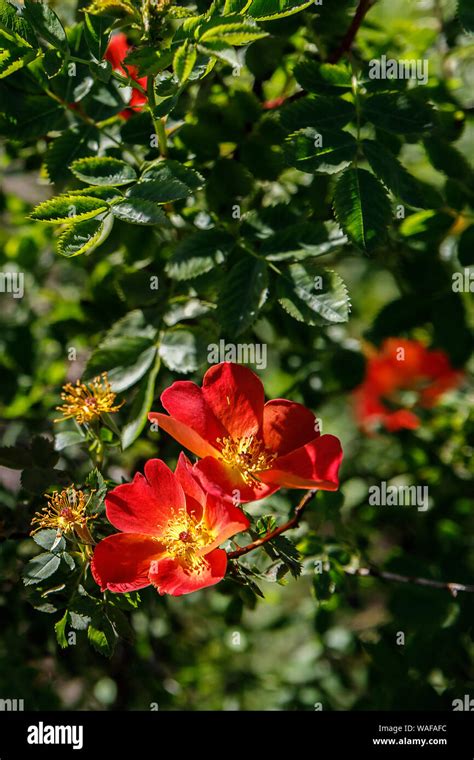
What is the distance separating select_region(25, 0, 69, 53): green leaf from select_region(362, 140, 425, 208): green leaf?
515 millimetres

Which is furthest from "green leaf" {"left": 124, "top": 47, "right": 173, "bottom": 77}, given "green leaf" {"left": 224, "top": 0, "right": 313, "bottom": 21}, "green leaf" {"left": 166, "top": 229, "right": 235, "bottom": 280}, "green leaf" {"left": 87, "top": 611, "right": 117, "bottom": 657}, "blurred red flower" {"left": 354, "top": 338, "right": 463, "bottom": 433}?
"blurred red flower" {"left": 354, "top": 338, "right": 463, "bottom": 433}

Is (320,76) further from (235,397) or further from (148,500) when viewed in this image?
(148,500)

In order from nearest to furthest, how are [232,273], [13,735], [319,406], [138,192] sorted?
[138,192] < [232,273] < [13,735] < [319,406]

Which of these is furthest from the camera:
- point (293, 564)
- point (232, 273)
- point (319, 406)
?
point (319, 406)

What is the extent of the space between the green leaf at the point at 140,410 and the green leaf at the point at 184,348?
1.2 inches

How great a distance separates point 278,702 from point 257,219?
127 centimetres

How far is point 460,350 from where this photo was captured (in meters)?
1.85

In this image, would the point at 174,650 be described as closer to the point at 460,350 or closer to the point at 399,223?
the point at 460,350

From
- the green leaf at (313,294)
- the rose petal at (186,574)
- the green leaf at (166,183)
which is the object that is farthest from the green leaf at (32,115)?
the rose petal at (186,574)

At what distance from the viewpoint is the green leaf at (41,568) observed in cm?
119

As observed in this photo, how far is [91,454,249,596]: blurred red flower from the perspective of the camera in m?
1.15

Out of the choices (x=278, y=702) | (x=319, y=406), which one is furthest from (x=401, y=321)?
(x=278, y=702)

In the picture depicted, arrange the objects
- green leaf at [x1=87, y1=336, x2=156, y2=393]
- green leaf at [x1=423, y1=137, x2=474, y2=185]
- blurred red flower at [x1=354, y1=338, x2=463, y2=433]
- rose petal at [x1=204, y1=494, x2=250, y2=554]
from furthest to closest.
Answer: blurred red flower at [x1=354, y1=338, x2=463, y2=433] < green leaf at [x1=423, y1=137, x2=474, y2=185] < green leaf at [x1=87, y1=336, x2=156, y2=393] < rose petal at [x1=204, y1=494, x2=250, y2=554]

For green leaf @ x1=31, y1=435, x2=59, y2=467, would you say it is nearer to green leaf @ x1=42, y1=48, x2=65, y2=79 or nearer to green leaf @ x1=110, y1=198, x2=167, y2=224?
green leaf @ x1=110, y1=198, x2=167, y2=224
